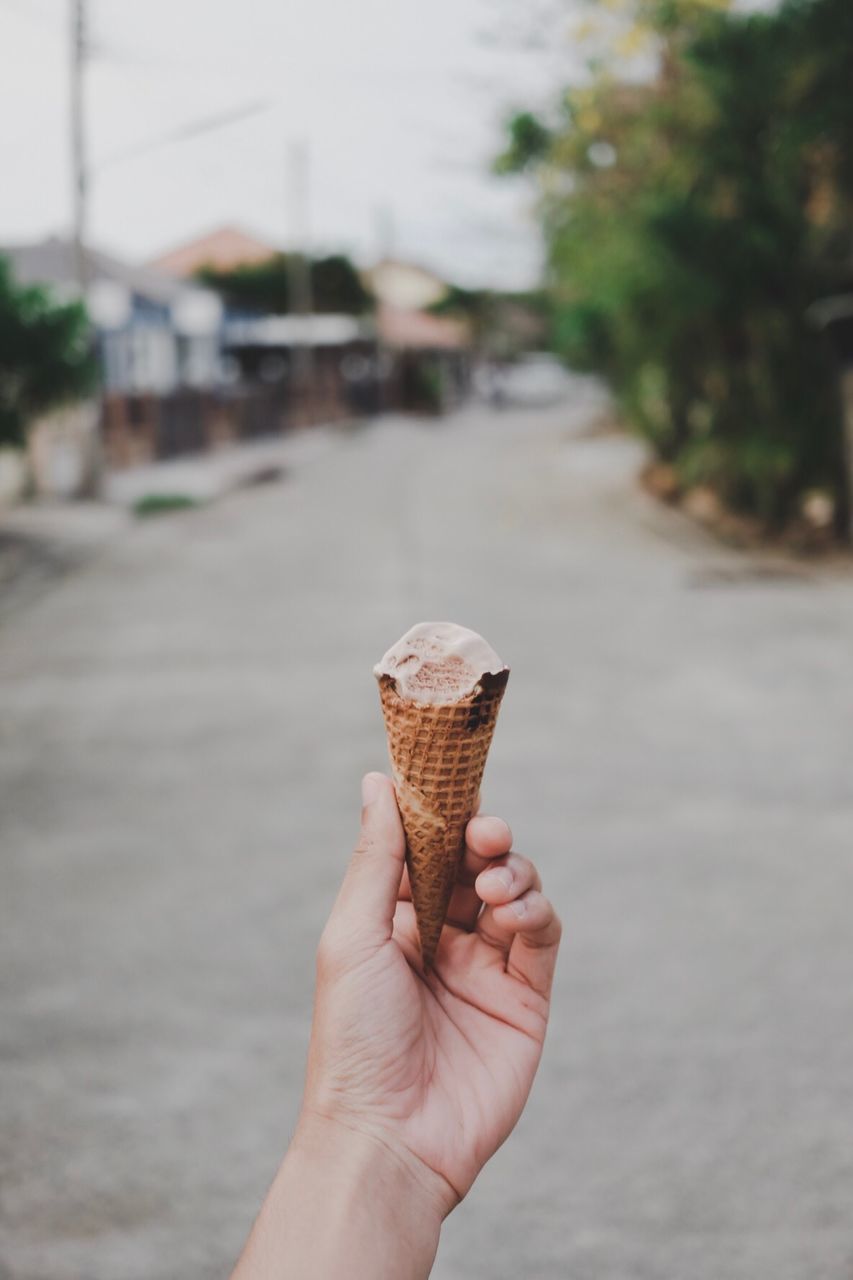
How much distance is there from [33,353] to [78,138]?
4.63 m

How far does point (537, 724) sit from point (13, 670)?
12.8 feet

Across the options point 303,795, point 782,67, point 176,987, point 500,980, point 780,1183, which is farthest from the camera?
point 782,67

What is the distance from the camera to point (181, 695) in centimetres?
873

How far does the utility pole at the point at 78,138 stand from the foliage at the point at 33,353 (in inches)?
111

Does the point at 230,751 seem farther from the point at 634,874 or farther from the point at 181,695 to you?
the point at 634,874

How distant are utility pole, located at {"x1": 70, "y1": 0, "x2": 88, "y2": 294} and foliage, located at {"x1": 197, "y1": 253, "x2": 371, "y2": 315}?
28.7 meters

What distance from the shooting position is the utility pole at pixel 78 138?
58.6 ft

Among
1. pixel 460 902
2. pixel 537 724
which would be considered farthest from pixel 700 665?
pixel 460 902

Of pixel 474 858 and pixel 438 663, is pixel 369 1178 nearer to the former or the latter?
pixel 474 858

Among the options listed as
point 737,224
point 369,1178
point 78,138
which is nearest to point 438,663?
point 369,1178

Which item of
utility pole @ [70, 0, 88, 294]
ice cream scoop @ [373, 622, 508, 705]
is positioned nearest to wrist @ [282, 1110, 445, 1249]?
ice cream scoop @ [373, 622, 508, 705]

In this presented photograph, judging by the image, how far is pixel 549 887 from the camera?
17.9ft

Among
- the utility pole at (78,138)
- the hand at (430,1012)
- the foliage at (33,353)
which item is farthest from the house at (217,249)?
the hand at (430,1012)

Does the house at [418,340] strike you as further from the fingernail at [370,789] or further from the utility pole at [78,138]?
the fingernail at [370,789]
